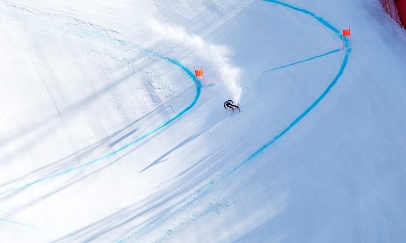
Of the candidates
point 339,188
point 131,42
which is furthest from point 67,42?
point 339,188

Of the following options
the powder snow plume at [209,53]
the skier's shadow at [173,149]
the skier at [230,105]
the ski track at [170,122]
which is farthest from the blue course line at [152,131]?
the skier at [230,105]

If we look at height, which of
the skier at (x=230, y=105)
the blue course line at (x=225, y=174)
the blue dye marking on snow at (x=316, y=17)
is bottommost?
the blue course line at (x=225, y=174)

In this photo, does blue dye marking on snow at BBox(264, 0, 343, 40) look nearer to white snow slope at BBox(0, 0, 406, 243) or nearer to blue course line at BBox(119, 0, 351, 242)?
white snow slope at BBox(0, 0, 406, 243)

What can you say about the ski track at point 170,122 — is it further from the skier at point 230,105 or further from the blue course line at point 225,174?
the skier at point 230,105

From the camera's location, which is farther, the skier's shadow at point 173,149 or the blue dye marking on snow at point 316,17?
the blue dye marking on snow at point 316,17

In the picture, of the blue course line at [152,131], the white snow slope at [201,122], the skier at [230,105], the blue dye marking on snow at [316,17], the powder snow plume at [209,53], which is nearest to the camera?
the white snow slope at [201,122]

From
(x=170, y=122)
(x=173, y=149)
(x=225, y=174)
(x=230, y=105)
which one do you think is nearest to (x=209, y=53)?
(x=230, y=105)

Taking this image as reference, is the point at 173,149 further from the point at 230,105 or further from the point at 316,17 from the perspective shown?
the point at 316,17

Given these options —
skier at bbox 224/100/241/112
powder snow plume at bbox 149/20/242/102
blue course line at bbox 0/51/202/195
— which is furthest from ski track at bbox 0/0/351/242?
skier at bbox 224/100/241/112

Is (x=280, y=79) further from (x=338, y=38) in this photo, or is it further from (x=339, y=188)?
(x=339, y=188)
